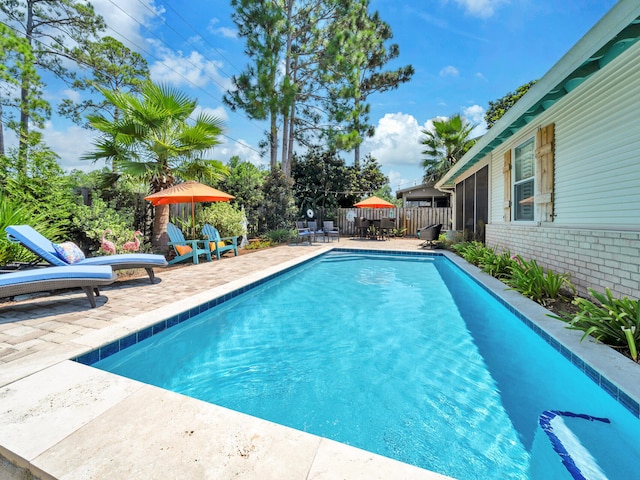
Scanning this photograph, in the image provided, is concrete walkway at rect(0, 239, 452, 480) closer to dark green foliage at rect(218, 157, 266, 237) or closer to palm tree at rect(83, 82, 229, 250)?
palm tree at rect(83, 82, 229, 250)

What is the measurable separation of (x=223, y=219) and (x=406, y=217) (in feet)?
33.5

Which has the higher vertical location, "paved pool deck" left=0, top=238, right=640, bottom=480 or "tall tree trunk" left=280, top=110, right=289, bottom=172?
"tall tree trunk" left=280, top=110, right=289, bottom=172

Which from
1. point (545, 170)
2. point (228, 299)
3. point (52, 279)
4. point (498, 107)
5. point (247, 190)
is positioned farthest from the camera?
point (498, 107)

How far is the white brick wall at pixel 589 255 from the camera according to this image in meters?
3.10

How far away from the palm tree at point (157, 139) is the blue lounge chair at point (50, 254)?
9.36ft

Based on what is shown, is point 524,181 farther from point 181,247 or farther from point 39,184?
point 39,184

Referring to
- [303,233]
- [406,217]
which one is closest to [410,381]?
[303,233]

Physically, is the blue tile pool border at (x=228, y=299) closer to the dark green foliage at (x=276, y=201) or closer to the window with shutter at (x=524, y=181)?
the window with shutter at (x=524, y=181)

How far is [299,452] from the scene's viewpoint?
146cm

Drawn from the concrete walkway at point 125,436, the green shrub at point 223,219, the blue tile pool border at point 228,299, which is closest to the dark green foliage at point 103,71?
the green shrub at point 223,219

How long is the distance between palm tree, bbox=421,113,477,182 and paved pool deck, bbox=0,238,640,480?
1629cm

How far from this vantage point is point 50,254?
375cm

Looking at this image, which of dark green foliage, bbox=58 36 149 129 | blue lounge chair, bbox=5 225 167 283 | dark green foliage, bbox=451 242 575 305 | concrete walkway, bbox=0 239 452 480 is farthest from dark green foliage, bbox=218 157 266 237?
concrete walkway, bbox=0 239 452 480

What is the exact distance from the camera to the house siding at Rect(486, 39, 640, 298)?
3176 mm
